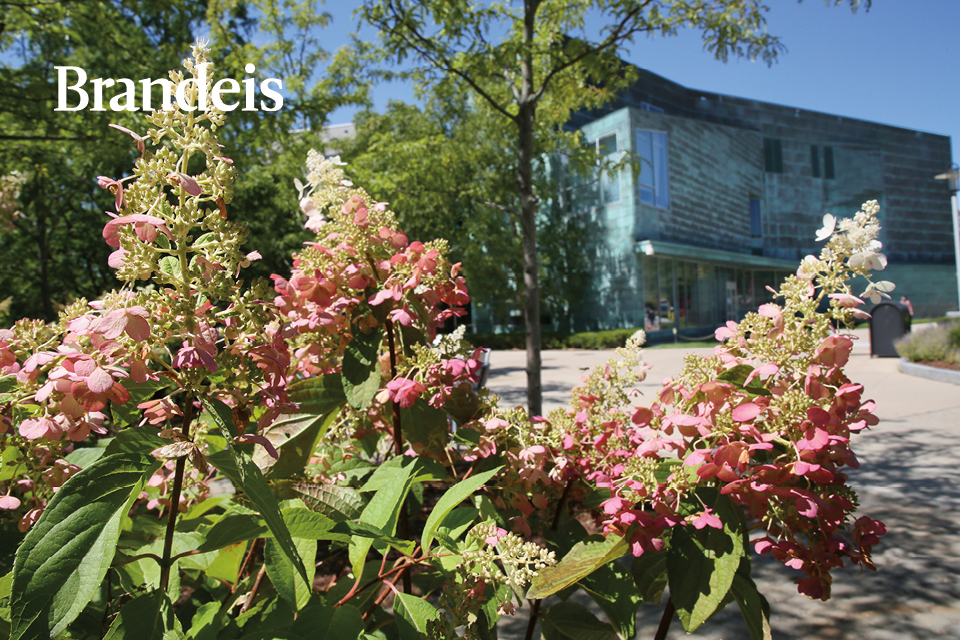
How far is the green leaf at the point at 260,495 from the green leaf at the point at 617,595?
0.64m

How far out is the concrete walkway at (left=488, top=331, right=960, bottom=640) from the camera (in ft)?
8.23

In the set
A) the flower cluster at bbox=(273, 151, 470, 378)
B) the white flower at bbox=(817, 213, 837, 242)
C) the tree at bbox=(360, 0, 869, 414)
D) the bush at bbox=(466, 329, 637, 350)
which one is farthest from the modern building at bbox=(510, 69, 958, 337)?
the flower cluster at bbox=(273, 151, 470, 378)

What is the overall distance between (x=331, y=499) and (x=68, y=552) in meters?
0.48

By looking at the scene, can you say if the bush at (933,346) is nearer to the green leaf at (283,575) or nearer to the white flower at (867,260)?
the white flower at (867,260)

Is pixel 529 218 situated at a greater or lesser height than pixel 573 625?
greater

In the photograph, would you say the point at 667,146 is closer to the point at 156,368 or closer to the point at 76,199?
the point at 76,199

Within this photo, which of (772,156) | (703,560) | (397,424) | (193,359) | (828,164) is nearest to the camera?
(193,359)

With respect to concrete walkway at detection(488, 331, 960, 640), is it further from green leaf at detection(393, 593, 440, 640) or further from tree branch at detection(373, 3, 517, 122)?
tree branch at detection(373, 3, 517, 122)

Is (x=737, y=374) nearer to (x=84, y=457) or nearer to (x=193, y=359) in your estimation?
(x=193, y=359)

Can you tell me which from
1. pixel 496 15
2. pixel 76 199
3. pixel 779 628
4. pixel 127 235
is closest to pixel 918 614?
pixel 779 628

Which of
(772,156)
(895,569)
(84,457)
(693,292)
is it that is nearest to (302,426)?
(84,457)

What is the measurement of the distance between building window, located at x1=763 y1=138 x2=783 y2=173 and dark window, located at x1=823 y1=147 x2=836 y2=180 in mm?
4329

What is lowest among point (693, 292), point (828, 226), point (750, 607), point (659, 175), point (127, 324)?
point (750, 607)

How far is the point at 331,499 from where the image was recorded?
1.08 meters
